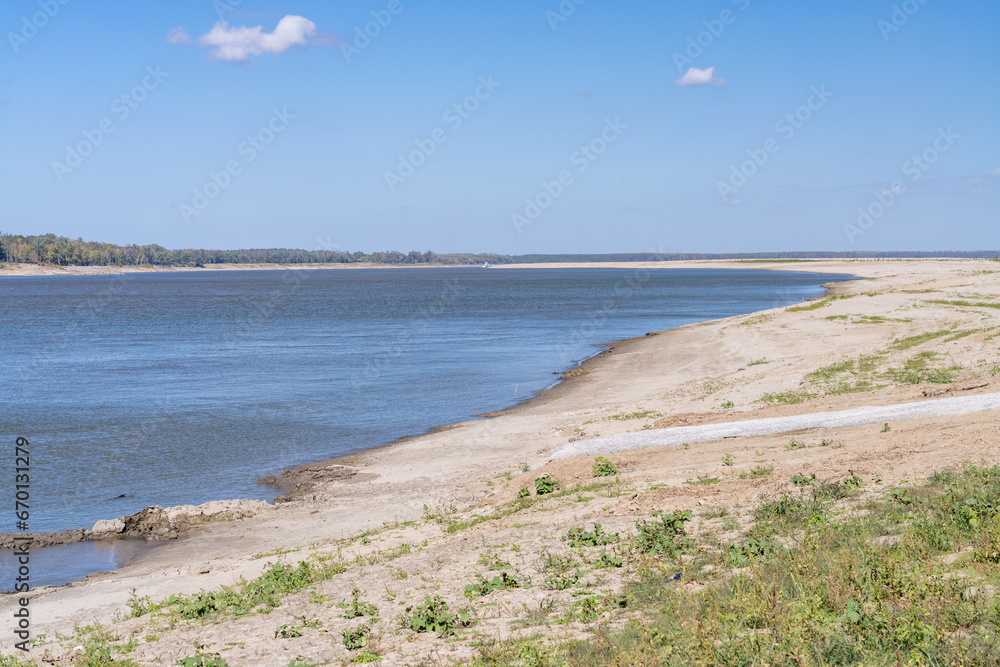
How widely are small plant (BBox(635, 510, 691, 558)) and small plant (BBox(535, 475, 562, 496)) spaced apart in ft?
12.5

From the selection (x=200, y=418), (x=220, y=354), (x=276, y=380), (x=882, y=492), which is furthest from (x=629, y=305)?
(x=882, y=492)

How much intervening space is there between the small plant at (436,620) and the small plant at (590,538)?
2.59 meters

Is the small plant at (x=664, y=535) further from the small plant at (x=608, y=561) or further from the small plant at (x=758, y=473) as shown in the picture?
the small plant at (x=758, y=473)

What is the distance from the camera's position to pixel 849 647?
21.2ft

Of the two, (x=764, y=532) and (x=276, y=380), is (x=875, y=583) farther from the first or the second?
(x=276, y=380)

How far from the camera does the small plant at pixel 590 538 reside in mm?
11086

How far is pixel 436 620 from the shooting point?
889 cm

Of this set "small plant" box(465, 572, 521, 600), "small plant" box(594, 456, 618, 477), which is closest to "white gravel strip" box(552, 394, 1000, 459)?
"small plant" box(594, 456, 618, 477)

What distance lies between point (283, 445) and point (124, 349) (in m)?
34.3

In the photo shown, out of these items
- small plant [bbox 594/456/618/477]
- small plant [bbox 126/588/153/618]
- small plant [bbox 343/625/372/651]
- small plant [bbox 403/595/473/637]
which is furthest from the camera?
small plant [bbox 594/456/618/477]

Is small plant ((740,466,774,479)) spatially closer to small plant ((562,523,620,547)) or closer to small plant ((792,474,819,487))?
small plant ((792,474,819,487))

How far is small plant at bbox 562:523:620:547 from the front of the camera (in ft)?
36.4

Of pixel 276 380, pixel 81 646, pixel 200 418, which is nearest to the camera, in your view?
pixel 81 646

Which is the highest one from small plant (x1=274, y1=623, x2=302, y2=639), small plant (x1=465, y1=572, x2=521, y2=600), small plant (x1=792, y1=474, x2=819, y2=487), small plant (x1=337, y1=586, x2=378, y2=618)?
small plant (x1=792, y1=474, x2=819, y2=487)
